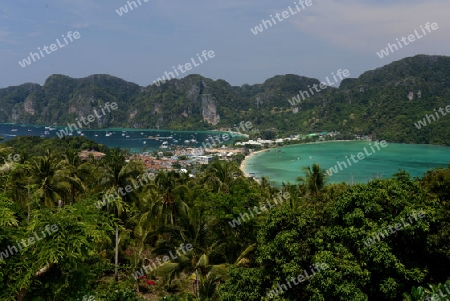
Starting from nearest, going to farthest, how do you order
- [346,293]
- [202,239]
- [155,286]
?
[346,293] → [202,239] → [155,286]

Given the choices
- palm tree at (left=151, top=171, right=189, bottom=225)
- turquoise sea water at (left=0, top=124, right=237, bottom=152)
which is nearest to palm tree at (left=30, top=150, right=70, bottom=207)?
palm tree at (left=151, top=171, right=189, bottom=225)

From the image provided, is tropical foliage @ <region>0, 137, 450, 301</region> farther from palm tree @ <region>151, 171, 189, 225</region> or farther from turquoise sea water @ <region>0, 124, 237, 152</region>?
turquoise sea water @ <region>0, 124, 237, 152</region>

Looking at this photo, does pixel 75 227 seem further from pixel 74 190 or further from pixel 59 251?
pixel 74 190

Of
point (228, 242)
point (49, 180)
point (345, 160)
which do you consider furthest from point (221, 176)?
point (345, 160)

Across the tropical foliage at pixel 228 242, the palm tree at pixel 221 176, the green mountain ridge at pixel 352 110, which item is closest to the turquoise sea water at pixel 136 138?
the green mountain ridge at pixel 352 110

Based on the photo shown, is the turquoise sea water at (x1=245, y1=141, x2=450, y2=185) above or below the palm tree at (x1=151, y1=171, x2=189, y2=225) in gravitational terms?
below

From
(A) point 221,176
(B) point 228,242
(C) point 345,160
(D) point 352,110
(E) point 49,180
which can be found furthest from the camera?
(D) point 352,110

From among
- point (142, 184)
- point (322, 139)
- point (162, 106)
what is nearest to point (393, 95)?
point (322, 139)

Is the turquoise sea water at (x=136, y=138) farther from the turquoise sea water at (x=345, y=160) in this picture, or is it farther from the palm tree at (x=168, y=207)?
the palm tree at (x=168, y=207)

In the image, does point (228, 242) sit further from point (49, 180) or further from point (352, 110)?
point (352, 110)
